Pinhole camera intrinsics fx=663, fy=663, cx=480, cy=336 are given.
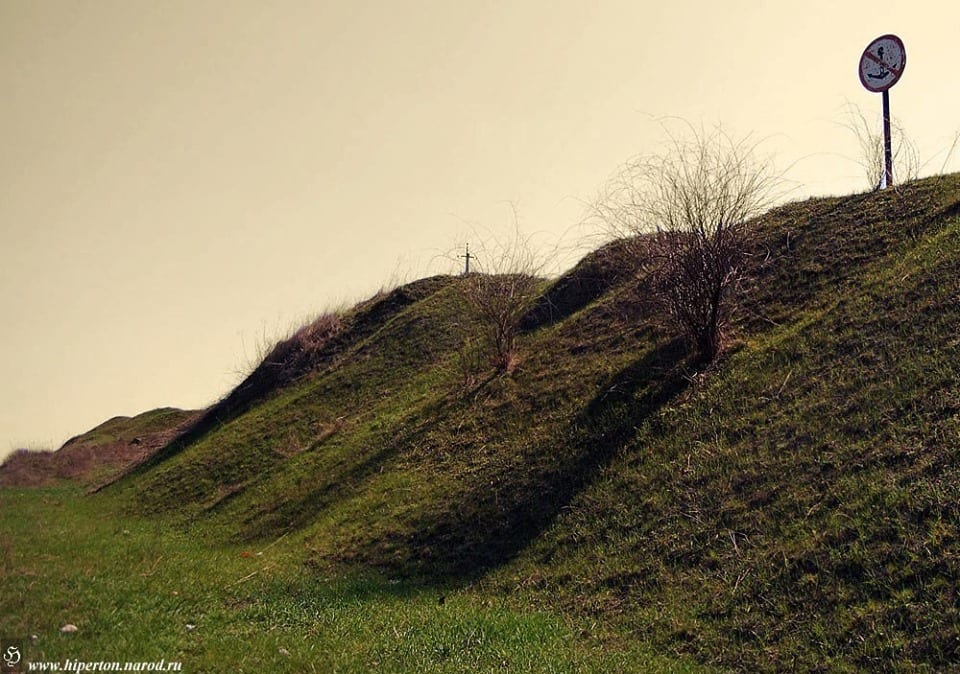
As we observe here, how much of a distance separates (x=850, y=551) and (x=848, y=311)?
23.2 ft

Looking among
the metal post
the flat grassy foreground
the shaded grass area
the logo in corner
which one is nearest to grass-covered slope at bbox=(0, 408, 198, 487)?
the flat grassy foreground

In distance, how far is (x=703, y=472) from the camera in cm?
1153

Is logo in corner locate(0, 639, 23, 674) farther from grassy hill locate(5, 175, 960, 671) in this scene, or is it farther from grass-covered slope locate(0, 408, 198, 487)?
grass-covered slope locate(0, 408, 198, 487)

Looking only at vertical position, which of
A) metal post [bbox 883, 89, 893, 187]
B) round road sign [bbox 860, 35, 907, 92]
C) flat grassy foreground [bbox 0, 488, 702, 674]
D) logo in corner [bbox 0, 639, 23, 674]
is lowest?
flat grassy foreground [bbox 0, 488, 702, 674]

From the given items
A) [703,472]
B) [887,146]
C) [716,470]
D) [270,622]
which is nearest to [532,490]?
[703,472]

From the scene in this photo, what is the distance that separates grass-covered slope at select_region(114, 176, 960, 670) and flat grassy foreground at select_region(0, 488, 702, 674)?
0.98m

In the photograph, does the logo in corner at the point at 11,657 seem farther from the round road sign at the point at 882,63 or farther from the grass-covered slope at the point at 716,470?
the round road sign at the point at 882,63

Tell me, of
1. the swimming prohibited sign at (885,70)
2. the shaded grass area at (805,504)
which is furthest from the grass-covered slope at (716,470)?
the swimming prohibited sign at (885,70)

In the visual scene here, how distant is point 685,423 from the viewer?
13375 mm

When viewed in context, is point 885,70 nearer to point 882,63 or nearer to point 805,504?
point 882,63

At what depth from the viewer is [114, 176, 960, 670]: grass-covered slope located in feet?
26.7

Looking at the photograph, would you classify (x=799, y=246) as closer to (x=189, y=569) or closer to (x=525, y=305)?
(x=525, y=305)

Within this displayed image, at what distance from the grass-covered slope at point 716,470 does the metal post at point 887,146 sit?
61.3 inches

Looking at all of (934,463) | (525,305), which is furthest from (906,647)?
(525,305)
